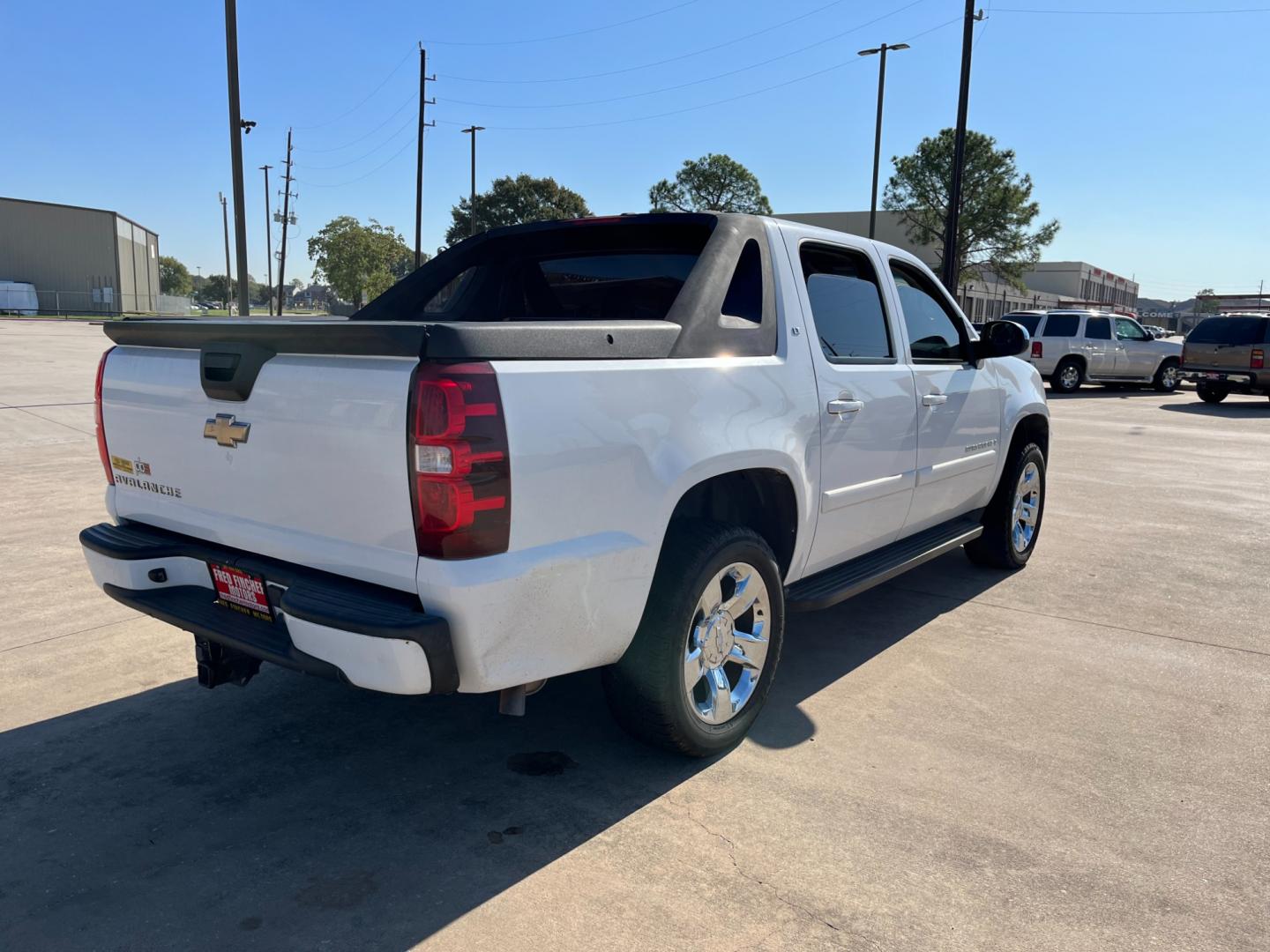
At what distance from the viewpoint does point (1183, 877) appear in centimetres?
267

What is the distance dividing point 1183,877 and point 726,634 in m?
1.53

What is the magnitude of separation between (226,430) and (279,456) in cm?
28

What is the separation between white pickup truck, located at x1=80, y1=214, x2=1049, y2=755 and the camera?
2420 mm

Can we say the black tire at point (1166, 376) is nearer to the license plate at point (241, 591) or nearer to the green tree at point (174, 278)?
the license plate at point (241, 591)

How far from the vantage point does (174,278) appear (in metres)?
138

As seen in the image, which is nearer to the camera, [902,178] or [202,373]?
[202,373]

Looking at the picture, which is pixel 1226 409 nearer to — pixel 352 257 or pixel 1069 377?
pixel 1069 377

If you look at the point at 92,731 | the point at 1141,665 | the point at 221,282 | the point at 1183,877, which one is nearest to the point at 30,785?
the point at 92,731

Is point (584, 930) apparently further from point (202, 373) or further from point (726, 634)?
point (202, 373)

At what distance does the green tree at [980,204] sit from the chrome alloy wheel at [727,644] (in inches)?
2007

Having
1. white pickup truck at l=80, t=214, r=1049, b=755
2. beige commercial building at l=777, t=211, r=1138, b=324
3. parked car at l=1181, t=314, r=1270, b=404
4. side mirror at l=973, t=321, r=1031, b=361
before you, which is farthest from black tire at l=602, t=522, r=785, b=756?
beige commercial building at l=777, t=211, r=1138, b=324

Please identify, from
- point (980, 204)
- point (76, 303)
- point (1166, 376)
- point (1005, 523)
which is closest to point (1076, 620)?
point (1005, 523)

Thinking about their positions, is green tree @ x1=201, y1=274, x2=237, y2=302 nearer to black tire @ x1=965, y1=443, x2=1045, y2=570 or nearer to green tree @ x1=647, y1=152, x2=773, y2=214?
green tree @ x1=647, y1=152, x2=773, y2=214

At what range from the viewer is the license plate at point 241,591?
2.80m
